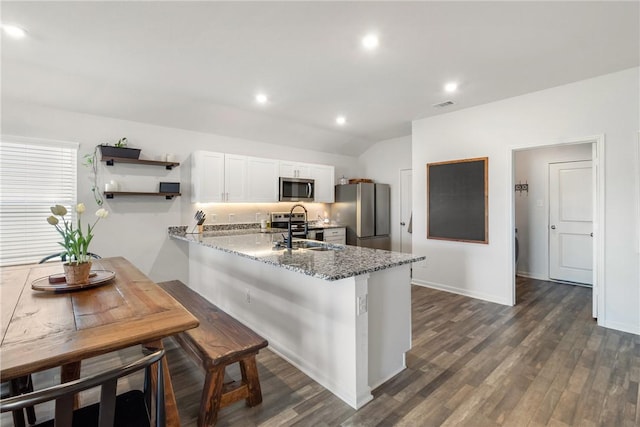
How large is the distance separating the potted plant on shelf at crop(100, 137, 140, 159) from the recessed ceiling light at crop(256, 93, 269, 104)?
1.69 meters

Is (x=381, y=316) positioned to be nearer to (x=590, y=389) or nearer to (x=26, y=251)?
(x=590, y=389)

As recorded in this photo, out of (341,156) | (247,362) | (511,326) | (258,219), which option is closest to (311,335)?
(247,362)

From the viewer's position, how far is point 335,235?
18.9 ft

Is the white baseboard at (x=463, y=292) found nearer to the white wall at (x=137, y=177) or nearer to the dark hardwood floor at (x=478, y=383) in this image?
the dark hardwood floor at (x=478, y=383)

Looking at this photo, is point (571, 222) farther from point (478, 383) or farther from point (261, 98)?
point (261, 98)

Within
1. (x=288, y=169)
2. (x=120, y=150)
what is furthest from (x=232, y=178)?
(x=120, y=150)

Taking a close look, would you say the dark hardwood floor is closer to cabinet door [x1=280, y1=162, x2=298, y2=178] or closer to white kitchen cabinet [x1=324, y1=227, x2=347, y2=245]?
white kitchen cabinet [x1=324, y1=227, x2=347, y2=245]

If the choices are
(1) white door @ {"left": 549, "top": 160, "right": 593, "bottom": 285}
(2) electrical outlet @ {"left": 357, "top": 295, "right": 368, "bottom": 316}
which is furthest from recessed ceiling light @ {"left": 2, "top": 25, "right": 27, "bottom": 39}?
(1) white door @ {"left": 549, "top": 160, "right": 593, "bottom": 285}

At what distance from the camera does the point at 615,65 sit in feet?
9.77

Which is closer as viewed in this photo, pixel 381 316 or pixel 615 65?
pixel 381 316

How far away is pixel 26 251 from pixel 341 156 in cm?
524

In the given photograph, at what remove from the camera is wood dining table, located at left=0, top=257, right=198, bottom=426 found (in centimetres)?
109

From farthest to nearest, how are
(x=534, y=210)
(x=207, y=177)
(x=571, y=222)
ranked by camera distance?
(x=534, y=210)
(x=571, y=222)
(x=207, y=177)

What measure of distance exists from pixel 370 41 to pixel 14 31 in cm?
281
